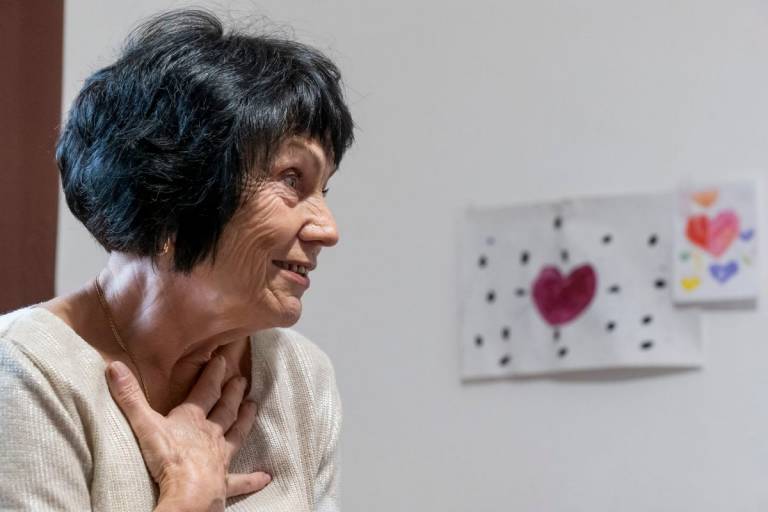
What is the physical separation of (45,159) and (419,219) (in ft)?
3.07

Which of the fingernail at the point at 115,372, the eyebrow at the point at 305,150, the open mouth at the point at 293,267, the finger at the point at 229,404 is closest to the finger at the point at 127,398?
the fingernail at the point at 115,372

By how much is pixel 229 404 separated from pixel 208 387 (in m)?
0.04

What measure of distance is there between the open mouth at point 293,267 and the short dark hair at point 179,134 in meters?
0.09

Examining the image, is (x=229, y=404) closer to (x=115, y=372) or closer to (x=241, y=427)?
(x=241, y=427)

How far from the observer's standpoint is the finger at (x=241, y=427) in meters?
1.56

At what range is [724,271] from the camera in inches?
97.5

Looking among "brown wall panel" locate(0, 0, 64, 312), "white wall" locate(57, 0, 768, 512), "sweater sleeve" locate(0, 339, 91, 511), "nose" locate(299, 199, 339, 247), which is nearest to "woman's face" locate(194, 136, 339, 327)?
"nose" locate(299, 199, 339, 247)

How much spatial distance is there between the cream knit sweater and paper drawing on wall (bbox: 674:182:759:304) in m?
1.16

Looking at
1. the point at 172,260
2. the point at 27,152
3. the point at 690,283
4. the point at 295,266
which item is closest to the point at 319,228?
the point at 295,266

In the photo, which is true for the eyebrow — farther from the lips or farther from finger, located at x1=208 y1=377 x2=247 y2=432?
finger, located at x1=208 y1=377 x2=247 y2=432

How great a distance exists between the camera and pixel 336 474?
68.1 inches

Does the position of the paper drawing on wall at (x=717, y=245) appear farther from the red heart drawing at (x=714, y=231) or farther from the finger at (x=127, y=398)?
the finger at (x=127, y=398)

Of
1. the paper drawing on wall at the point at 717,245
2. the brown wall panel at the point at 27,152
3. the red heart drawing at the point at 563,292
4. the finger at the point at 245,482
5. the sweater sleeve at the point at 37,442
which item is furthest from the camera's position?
the red heart drawing at the point at 563,292

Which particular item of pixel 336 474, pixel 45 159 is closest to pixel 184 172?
pixel 336 474
